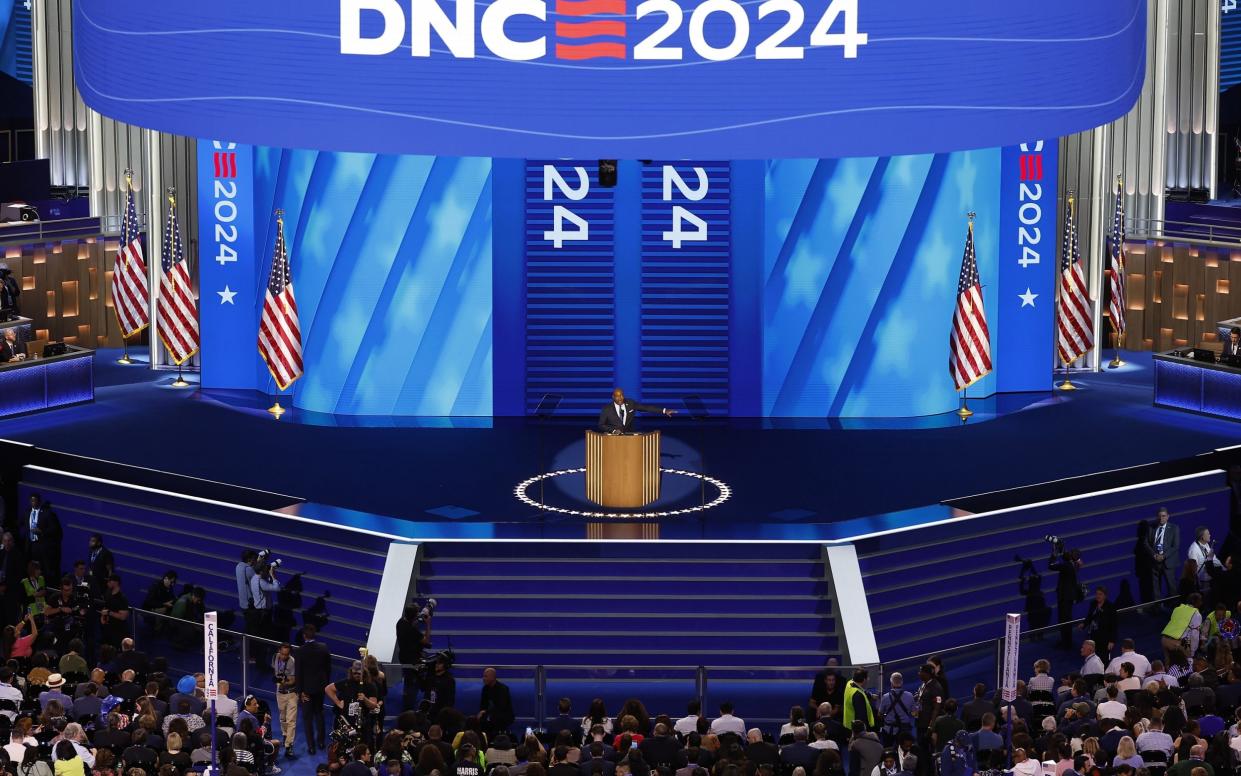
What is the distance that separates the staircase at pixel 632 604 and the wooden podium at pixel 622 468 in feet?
5.72

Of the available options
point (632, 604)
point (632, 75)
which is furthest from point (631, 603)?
point (632, 75)

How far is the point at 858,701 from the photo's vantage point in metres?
21.2

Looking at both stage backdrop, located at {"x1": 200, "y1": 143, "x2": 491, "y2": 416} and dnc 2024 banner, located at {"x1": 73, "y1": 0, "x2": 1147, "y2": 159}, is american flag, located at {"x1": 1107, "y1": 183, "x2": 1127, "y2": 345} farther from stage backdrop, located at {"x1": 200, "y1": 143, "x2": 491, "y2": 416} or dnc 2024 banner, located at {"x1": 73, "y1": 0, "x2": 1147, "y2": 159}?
dnc 2024 banner, located at {"x1": 73, "y1": 0, "x2": 1147, "y2": 159}

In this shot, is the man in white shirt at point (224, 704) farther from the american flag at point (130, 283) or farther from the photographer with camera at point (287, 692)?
the american flag at point (130, 283)

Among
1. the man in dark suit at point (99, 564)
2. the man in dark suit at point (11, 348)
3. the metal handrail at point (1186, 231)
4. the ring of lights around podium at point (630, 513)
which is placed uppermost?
the metal handrail at point (1186, 231)

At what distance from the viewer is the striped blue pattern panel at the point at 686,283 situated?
3250cm

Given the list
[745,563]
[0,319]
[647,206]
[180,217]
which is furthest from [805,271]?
[0,319]

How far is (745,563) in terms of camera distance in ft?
82.5

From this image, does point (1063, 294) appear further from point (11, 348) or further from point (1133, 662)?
point (11, 348)

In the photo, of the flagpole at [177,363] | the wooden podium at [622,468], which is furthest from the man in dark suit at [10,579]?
the flagpole at [177,363]

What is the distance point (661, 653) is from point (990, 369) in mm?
9760

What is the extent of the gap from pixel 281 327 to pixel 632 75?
34.7 ft

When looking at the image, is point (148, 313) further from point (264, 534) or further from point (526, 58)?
point (526, 58)

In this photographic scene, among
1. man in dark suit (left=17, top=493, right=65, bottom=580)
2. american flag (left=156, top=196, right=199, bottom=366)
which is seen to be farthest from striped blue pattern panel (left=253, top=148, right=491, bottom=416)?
man in dark suit (left=17, top=493, right=65, bottom=580)
